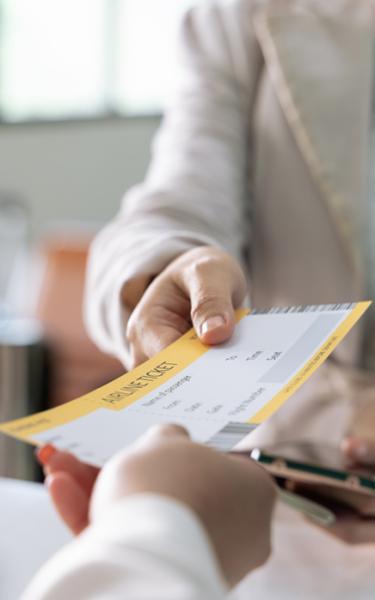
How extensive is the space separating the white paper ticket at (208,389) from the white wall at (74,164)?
7.00 ft

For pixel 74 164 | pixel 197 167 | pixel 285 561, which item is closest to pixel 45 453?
pixel 285 561

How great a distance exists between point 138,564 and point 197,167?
2.28 ft

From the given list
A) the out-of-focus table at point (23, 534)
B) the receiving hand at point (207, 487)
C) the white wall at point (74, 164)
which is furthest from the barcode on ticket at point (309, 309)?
the white wall at point (74, 164)

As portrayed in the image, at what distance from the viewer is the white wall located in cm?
265

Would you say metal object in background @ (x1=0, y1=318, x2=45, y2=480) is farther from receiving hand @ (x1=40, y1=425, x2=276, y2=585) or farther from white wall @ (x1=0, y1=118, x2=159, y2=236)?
receiving hand @ (x1=40, y1=425, x2=276, y2=585)

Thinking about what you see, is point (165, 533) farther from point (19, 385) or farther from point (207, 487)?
point (19, 385)

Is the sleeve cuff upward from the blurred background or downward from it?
upward

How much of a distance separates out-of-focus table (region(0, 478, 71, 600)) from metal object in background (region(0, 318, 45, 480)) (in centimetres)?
127

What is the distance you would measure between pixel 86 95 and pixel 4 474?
1.21 m

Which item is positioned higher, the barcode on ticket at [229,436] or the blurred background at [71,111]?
the barcode on ticket at [229,436]

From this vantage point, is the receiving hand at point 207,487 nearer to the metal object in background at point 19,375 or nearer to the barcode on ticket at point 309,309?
the barcode on ticket at point 309,309

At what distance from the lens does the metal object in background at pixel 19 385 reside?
2072mm

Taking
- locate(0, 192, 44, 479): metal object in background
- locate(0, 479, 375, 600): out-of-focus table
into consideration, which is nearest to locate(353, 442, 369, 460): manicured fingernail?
locate(0, 479, 375, 600): out-of-focus table

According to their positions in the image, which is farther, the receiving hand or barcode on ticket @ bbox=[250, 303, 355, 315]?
barcode on ticket @ bbox=[250, 303, 355, 315]
